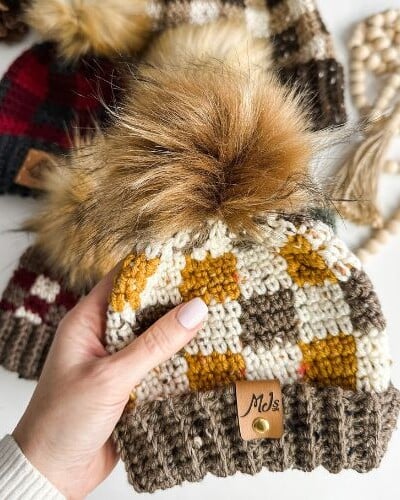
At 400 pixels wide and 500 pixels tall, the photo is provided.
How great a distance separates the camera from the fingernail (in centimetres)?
64

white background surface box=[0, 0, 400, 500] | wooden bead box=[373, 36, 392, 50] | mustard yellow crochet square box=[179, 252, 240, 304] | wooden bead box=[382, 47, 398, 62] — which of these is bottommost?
white background surface box=[0, 0, 400, 500]

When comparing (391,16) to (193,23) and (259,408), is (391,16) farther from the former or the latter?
(259,408)

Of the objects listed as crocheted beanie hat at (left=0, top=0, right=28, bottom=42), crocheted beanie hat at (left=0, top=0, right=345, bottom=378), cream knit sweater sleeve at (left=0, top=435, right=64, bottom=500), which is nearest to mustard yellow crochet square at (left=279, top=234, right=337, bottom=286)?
crocheted beanie hat at (left=0, top=0, right=345, bottom=378)

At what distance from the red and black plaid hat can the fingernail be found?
450 millimetres

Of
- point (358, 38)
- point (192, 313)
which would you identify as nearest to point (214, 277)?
point (192, 313)

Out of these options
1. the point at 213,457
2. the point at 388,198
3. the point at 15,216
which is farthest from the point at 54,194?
the point at 388,198

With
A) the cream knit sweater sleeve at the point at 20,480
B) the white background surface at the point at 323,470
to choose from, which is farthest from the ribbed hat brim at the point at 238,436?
the white background surface at the point at 323,470

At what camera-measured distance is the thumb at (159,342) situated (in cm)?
63

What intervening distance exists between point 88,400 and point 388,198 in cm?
62

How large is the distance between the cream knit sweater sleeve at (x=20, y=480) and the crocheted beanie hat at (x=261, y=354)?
0.11 m

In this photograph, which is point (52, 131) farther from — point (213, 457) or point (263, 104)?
point (213, 457)

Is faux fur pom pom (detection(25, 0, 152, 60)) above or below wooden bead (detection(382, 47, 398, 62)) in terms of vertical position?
above

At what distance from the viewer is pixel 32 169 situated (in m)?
0.95

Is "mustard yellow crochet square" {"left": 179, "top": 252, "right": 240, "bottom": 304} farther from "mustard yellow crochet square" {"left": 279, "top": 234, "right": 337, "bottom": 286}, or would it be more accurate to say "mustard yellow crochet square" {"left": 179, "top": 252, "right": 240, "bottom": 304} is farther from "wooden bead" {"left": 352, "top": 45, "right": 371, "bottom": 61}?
"wooden bead" {"left": 352, "top": 45, "right": 371, "bottom": 61}
